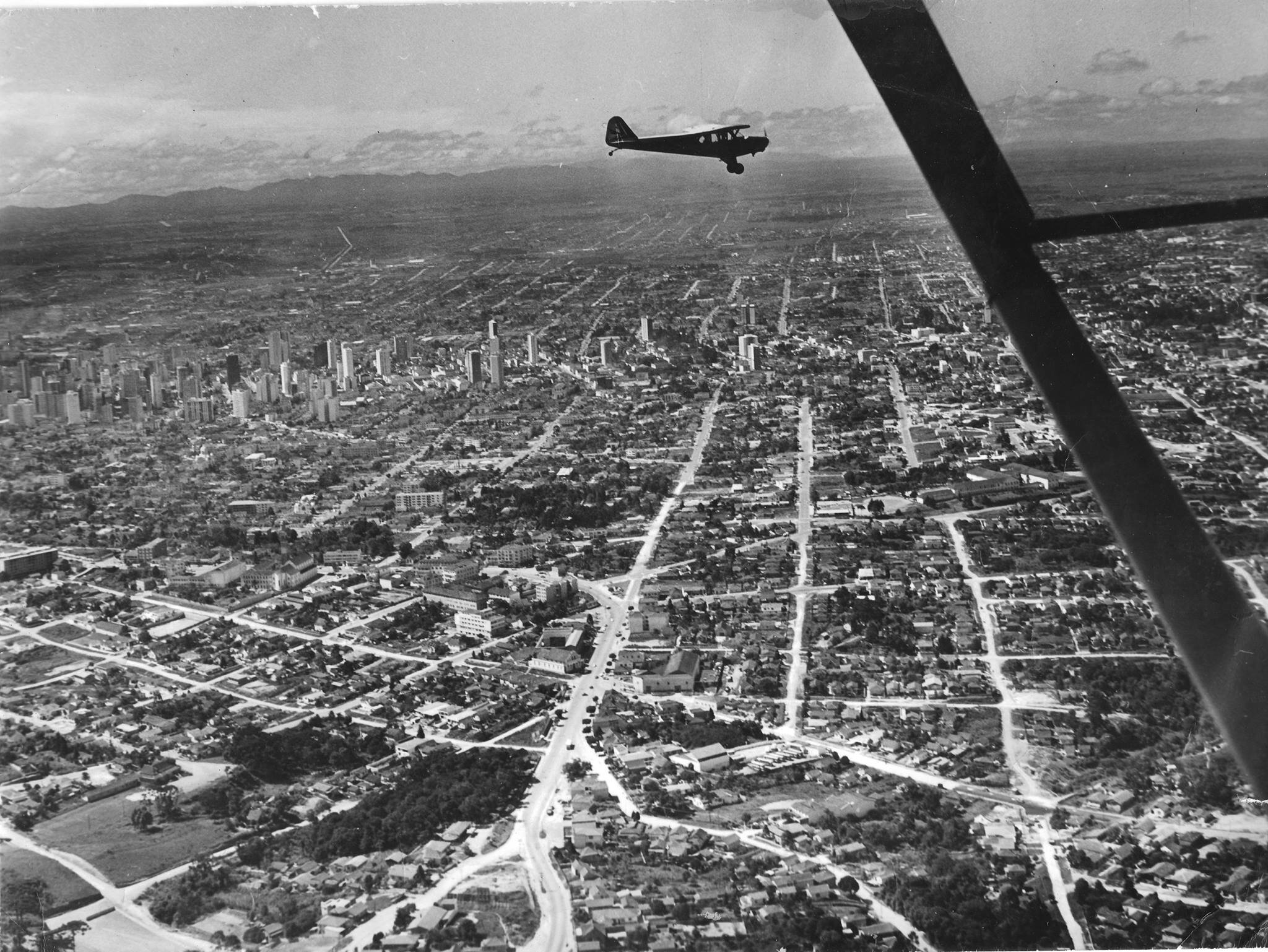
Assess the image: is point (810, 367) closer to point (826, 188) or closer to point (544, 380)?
point (826, 188)

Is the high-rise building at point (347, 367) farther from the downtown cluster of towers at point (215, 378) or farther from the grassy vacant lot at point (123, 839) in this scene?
the grassy vacant lot at point (123, 839)

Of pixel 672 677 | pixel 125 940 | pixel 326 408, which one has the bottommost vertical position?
pixel 125 940

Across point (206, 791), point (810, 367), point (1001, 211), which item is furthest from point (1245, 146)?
point (206, 791)

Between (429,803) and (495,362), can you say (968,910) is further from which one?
(495,362)

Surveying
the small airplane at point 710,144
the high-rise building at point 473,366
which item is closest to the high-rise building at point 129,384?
the high-rise building at point 473,366

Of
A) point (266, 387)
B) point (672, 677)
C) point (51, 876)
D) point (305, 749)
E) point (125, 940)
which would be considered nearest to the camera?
point (125, 940)

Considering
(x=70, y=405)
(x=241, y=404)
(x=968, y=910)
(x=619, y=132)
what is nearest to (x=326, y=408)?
(x=241, y=404)

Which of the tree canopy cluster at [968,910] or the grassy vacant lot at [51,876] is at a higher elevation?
the grassy vacant lot at [51,876]
